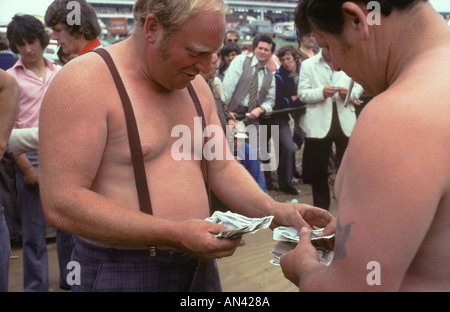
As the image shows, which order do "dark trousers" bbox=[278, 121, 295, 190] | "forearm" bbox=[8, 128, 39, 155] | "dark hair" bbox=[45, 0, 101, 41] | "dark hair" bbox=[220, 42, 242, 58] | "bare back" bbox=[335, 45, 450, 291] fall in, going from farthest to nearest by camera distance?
"dark hair" bbox=[220, 42, 242, 58] → "dark trousers" bbox=[278, 121, 295, 190] → "dark hair" bbox=[45, 0, 101, 41] → "forearm" bbox=[8, 128, 39, 155] → "bare back" bbox=[335, 45, 450, 291]

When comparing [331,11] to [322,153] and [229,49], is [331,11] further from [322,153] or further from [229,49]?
[229,49]

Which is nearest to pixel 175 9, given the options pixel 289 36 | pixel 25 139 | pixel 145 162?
pixel 145 162

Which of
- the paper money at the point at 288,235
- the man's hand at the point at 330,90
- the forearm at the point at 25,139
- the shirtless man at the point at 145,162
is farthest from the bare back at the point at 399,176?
the man's hand at the point at 330,90

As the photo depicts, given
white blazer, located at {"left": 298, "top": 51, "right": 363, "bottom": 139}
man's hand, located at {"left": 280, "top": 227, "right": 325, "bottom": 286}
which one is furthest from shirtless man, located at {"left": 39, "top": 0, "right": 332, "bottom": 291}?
white blazer, located at {"left": 298, "top": 51, "right": 363, "bottom": 139}

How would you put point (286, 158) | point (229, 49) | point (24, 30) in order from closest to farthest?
1. point (24, 30)
2. point (286, 158)
3. point (229, 49)

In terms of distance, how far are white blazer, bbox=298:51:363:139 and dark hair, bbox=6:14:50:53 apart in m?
3.14

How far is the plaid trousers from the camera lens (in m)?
1.89

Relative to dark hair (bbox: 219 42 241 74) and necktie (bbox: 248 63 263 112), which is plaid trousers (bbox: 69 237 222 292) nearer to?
necktie (bbox: 248 63 263 112)

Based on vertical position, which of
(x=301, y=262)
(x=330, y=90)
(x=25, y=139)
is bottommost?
(x=330, y=90)

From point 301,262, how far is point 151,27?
115cm

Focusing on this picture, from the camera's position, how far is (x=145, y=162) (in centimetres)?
189

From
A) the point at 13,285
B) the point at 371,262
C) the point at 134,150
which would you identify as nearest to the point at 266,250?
the point at 13,285
